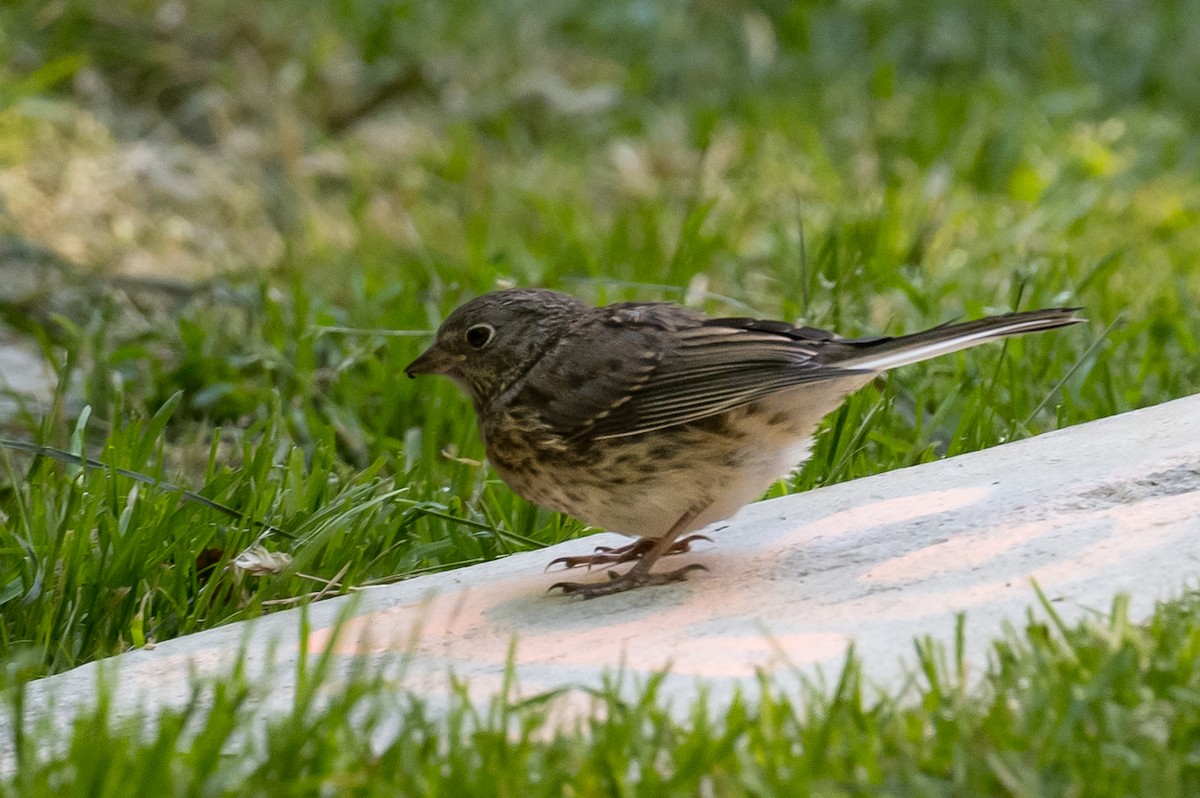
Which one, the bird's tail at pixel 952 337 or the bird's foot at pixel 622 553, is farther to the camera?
the bird's foot at pixel 622 553

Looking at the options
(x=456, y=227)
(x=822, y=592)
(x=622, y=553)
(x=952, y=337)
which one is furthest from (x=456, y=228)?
(x=822, y=592)

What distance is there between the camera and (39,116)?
6957mm

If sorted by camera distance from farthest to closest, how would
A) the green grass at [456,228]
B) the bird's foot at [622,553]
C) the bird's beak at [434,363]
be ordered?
1. the bird's beak at [434,363]
2. the green grass at [456,228]
3. the bird's foot at [622,553]

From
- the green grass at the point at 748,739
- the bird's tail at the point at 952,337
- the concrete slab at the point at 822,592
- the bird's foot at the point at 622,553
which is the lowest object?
the green grass at the point at 748,739

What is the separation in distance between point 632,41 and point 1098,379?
17.6 feet

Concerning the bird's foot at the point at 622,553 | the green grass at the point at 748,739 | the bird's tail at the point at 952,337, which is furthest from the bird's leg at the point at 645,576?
the green grass at the point at 748,739

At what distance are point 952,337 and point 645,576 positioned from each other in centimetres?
87

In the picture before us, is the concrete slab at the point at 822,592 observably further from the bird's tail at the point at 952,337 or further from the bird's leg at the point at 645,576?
the bird's tail at the point at 952,337

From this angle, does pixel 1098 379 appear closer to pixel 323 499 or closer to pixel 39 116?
pixel 323 499

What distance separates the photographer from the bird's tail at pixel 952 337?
11.3ft

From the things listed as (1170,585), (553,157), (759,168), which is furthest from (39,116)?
(1170,585)

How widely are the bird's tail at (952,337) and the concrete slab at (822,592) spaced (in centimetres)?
36

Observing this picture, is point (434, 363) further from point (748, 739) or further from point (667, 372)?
point (748, 739)

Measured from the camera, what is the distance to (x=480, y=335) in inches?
163
